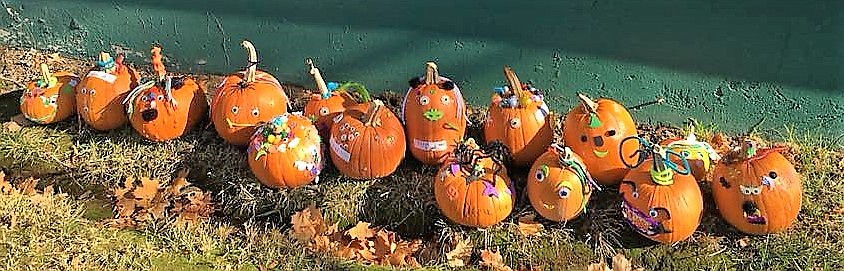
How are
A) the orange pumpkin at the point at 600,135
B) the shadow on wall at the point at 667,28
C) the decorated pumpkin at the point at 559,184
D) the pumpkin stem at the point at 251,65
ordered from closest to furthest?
the decorated pumpkin at the point at 559,184 → the orange pumpkin at the point at 600,135 → the shadow on wall at the point at 667,28 → the pumpkin stem at the point at 251,65

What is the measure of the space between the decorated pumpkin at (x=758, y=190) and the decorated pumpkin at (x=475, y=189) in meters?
0.94

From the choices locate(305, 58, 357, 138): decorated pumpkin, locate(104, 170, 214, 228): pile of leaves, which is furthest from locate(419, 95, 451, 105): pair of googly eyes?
locate(104, 170, 214, 228): pile of leaves

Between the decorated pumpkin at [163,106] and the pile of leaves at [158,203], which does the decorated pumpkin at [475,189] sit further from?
the decorated pumpkin at [163,106]

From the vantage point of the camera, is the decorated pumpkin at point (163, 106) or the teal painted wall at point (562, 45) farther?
the decorated pumpkin at point (163, 106)

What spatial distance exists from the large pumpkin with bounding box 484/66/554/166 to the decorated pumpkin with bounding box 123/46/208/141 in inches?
62.4

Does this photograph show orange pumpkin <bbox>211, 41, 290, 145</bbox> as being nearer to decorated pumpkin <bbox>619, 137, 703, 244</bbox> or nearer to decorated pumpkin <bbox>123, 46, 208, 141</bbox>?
decorated pumpkin <bbox>123, 46, 208, 141</bbox>

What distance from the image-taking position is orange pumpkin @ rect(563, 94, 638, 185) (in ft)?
14.7

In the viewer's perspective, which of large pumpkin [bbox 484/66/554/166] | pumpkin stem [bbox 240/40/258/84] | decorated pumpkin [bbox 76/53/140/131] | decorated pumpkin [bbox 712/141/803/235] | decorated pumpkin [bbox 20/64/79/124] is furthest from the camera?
decorated pumpkin [bbox 20/64/79/124]

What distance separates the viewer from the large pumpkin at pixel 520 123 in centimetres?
464

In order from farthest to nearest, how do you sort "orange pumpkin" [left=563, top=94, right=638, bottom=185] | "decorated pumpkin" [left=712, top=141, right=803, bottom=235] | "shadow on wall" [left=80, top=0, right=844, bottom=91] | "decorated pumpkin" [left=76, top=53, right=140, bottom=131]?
1. "decorated pumpkin" [left=76, top=53, right=140, bottom=131]
2. "shadow on wall" [left=80, top=0, right=844, bottom=91]
3. "orange pumpkin" [left=563, top=94, right=638, bottom=185]
4. "decorated pumpkin" [left=712, top=141, right=803, bottom=235]

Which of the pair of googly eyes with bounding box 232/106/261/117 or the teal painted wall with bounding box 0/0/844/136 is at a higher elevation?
the teal painted wall with bounding box 0/0/844/136

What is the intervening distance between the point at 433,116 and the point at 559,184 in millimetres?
708

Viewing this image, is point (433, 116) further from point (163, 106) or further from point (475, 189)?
point (163, 106)

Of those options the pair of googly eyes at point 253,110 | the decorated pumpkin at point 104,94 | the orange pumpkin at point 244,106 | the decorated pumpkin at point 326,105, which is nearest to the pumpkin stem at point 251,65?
the orange pumpkin at point 244,106
